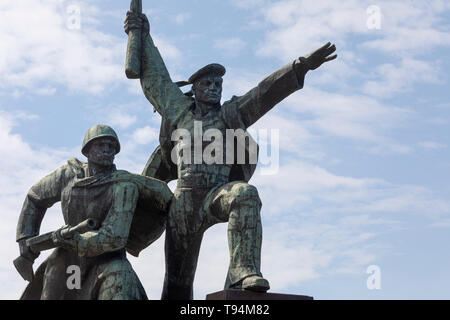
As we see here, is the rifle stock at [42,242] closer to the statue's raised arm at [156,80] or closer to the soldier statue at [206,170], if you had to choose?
→ the soldier statue at [206,170]

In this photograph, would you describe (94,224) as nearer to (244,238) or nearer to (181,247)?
(181,247)

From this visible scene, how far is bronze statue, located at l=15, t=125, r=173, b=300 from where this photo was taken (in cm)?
931

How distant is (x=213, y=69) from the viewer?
10305mm

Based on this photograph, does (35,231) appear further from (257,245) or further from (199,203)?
(257,245)

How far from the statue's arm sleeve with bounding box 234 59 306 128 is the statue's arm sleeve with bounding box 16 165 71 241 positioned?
207cm

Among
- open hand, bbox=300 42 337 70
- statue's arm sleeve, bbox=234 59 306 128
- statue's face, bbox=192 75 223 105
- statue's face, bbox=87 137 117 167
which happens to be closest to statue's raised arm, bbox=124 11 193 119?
statue's face, bbox=192 75 223 105

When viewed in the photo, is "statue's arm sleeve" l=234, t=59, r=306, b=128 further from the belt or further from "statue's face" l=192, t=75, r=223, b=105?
the belt

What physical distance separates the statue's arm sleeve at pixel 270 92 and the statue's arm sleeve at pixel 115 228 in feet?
5.03

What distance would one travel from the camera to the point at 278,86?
995 cm

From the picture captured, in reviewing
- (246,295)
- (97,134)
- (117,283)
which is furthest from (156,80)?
(246,295)
